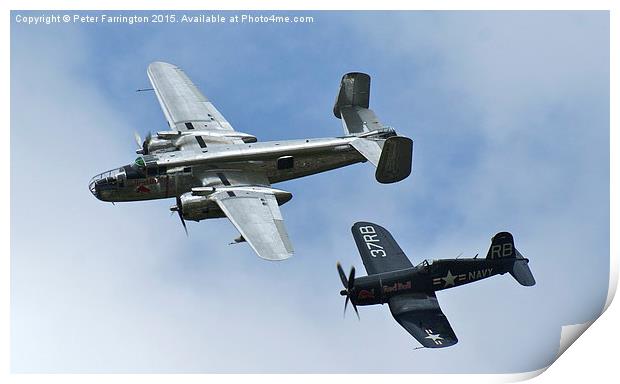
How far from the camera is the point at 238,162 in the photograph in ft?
94.1

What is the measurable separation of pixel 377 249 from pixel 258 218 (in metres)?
2.95

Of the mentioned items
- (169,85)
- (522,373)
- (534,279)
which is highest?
(169,85)

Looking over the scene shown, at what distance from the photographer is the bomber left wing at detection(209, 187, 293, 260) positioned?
25319 mm

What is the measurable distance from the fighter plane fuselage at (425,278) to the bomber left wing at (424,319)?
0.62ft

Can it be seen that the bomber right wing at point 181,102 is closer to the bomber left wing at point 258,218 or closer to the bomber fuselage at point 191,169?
the bomber fuselage at point 191,169

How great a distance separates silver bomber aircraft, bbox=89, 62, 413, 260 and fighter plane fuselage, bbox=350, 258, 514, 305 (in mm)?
2035

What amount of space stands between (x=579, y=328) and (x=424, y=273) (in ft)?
11.6

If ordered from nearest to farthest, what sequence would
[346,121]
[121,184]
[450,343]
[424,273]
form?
[450,343] → [424,273] → [121,184] → [346,121]

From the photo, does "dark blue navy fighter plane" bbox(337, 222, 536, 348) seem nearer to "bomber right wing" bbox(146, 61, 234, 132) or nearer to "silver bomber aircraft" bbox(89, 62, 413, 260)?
"silver bomber aircraft" bbox(89, 62, 413, 260)

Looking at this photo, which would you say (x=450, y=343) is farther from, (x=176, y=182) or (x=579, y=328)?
(x=176, y=182)

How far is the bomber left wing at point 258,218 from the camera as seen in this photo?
25319 millimetres

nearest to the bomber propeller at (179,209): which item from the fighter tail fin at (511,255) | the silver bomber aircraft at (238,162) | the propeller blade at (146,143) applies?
the silver bomber aircraft at (238,162)

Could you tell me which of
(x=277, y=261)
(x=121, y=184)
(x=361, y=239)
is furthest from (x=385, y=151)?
(x=121, y=184)

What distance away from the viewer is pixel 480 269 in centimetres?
2669
